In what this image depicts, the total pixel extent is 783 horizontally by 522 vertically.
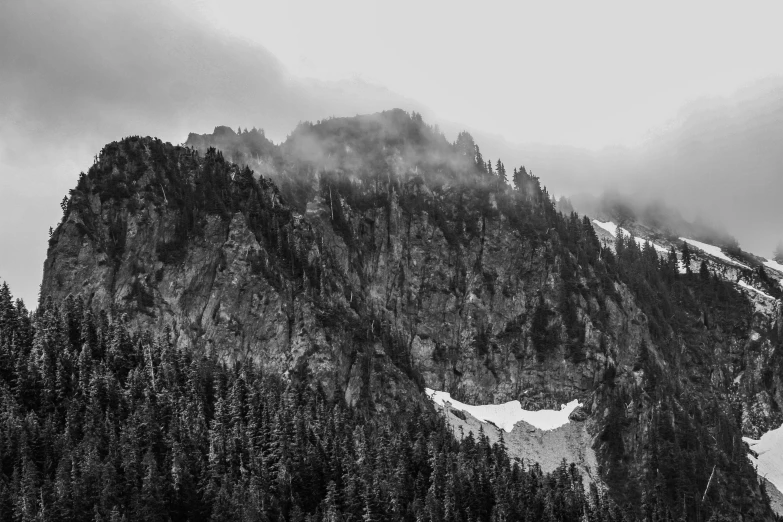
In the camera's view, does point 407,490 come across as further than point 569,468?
No

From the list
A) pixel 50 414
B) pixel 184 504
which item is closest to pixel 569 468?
pixel 184 504

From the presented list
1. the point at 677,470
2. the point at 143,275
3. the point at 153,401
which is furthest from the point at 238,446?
the point at 677,470

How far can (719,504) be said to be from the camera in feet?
648

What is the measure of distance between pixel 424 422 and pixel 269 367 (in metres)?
36.2

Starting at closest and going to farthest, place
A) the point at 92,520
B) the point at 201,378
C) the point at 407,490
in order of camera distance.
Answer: the point at 92,520, the point at 407,490, the point at 201,378

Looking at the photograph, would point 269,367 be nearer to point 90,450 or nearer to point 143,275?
point 143,275

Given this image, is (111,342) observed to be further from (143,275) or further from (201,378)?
(143,275)

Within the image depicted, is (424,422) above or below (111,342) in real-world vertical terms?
below

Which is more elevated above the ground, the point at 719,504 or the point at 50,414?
the point at 50,414

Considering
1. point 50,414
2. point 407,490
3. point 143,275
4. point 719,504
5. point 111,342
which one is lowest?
point 719,504

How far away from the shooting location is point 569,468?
191625 millimetres

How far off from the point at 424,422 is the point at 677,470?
61400 millimetres

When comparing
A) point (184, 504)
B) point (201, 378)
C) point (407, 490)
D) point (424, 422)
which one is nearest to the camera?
point (184, 504)

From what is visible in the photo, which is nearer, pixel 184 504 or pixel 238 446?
pixel 184 504
